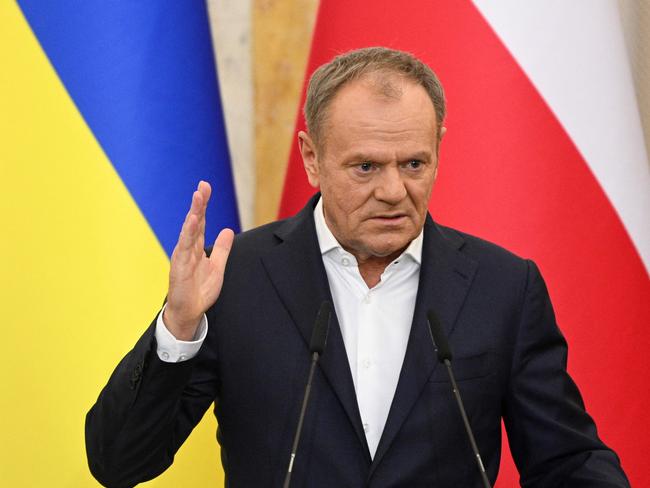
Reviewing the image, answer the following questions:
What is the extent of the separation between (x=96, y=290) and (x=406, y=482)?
0.81 meters

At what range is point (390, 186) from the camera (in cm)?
165

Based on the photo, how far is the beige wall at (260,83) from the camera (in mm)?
2449

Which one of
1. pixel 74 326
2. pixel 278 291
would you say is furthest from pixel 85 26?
pixel 278 291

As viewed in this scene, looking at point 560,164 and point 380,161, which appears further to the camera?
point 560,164

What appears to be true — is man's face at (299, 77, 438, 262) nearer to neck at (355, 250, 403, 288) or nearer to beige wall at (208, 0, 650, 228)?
neck at (355, 250, 403, 288)

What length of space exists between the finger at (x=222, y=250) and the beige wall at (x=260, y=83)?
2.90ft

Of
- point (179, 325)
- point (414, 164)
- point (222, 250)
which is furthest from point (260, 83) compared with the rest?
point (179, 325)

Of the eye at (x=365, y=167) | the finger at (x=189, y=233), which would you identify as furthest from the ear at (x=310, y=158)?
the finger at (x=189, y=233)

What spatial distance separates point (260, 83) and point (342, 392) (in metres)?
1.08

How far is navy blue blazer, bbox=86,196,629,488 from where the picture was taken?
62.2 inches

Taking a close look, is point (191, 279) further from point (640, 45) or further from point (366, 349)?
point (640, 45)

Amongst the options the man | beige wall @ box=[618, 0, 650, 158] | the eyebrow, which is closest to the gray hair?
the man

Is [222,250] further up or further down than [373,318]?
further up

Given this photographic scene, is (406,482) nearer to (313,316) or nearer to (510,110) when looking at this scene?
(313,316)
